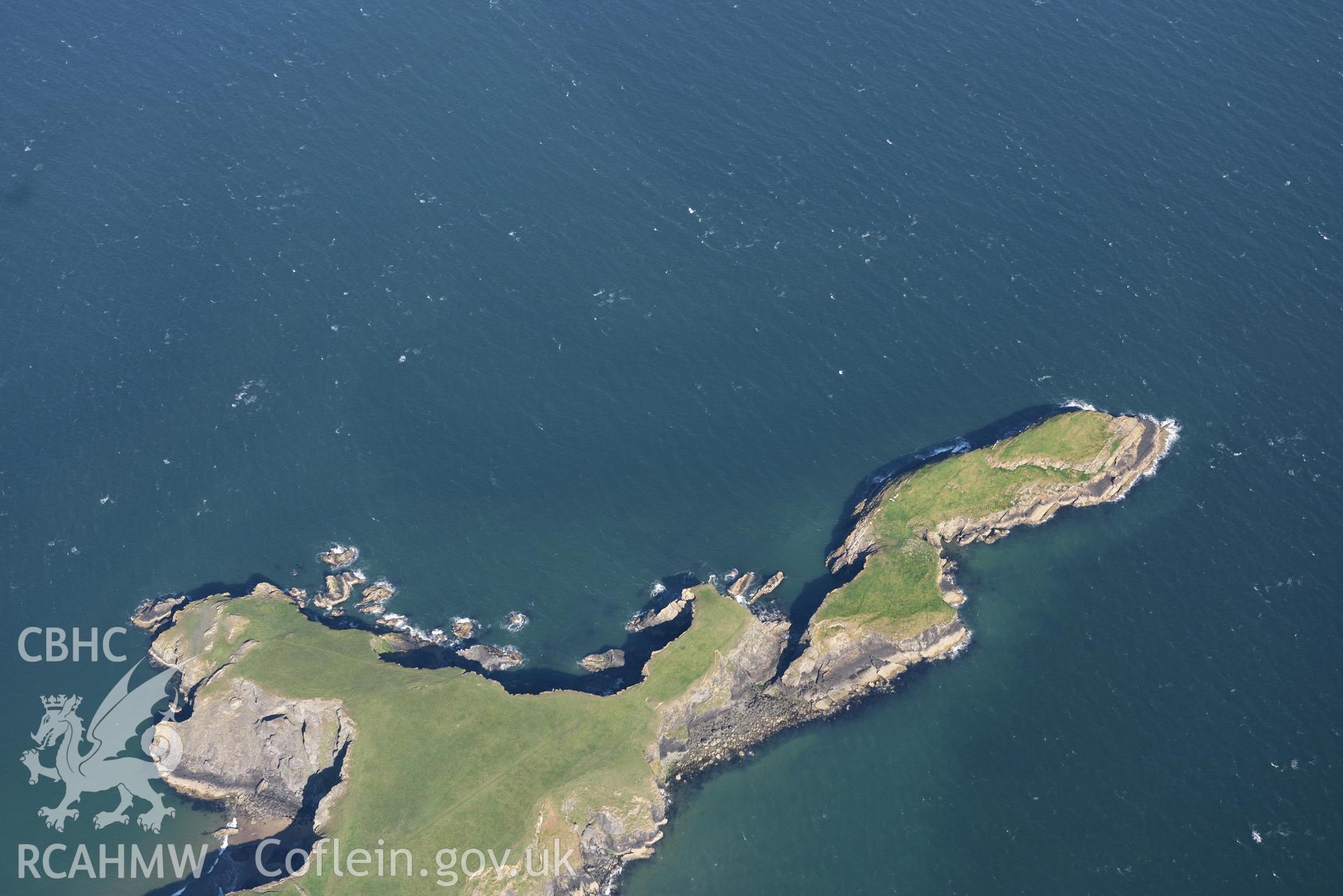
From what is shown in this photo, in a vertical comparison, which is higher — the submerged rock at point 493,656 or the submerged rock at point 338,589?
the submerged rock at point 338,589

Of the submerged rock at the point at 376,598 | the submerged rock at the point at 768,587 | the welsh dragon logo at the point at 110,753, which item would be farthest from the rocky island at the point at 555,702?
the submerged rock at the point at 376,598

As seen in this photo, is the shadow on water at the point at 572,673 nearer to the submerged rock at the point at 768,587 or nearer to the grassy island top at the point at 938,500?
the submerged rock at the point at 768,587

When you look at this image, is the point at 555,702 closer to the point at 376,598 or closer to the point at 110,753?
the point at 376,598

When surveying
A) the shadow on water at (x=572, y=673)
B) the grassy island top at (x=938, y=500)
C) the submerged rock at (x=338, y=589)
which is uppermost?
the grassy island top at (x=938, y=500)

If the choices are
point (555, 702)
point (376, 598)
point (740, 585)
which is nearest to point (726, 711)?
point (740, 585)

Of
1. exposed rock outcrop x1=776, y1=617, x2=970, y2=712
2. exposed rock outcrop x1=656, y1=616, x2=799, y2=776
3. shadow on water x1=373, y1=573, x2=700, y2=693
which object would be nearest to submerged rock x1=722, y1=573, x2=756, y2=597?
shadow on water x1=373, y1=573, x2=700, y2=693

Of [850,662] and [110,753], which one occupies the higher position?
[850,662]
